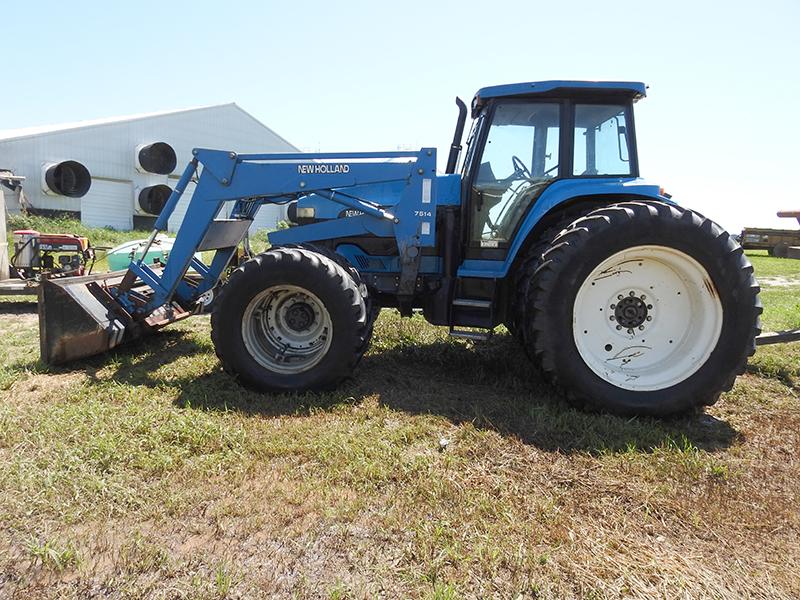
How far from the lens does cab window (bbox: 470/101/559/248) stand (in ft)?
13.7

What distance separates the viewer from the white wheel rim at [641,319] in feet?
12.1

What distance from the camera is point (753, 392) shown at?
4.13m

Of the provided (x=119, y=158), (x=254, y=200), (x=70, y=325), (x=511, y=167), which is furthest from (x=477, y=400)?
(x=119, y=158)

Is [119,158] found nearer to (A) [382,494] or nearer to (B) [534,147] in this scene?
(B) [534,147]

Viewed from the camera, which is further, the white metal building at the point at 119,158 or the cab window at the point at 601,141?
the white metal building at the point at 119,158

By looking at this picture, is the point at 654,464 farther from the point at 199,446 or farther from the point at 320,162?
the point at 320,162

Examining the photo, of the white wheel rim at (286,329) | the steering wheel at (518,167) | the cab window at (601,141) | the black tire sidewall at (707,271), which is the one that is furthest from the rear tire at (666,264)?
the white wheel rim at (286,329)

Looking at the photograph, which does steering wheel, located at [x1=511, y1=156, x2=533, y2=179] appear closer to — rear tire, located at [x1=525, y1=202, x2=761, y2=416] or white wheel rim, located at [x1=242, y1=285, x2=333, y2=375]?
rear tire, located at [x1=525, y1=202, x2=761, y2=416]

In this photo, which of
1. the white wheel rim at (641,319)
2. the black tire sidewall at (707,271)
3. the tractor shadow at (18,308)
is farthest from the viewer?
the tractor shadow at (18,308)

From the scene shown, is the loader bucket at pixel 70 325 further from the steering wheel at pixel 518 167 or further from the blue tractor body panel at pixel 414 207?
the steering wheel at pixel 518 167

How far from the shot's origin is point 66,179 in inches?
779

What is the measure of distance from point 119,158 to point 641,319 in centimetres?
2293

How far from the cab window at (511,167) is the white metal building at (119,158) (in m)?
18.1

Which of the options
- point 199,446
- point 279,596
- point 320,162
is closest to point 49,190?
point 320,162
